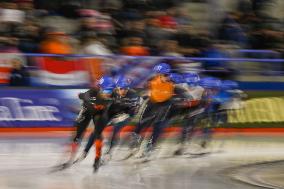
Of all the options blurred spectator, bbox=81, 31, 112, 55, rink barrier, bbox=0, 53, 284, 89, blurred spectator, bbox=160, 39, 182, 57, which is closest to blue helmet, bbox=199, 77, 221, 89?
rink barrier, bbox=0, 53, 284, 89

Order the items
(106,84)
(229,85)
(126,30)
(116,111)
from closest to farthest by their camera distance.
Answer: (106,84) → (116,111) → (229,85) → (126,30)

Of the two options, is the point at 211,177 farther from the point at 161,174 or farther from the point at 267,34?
the point at 267,34

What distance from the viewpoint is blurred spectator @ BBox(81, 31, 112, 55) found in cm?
1388

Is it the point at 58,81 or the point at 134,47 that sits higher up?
the point at 134,47

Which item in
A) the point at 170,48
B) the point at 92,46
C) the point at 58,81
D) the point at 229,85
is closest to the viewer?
the point at 58,81

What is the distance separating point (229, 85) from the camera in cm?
1416

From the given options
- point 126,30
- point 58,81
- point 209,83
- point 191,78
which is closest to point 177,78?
point 191,78

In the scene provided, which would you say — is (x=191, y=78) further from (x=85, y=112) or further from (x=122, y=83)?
(x=85, y=112)

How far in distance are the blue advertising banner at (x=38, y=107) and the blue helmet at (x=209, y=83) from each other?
2.40m

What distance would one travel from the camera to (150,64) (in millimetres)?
14211

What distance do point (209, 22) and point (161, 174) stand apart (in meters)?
6.43

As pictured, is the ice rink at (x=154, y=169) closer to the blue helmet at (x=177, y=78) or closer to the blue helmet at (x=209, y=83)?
the blue helmet at (x=209, y=83)

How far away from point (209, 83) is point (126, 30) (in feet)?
7.51

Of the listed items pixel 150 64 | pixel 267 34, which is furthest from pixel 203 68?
pixel 267 34
